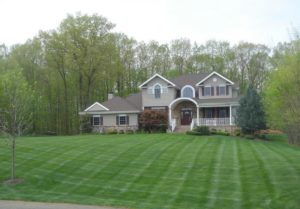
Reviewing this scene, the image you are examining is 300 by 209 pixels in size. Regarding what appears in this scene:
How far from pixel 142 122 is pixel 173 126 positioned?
3.23 meters

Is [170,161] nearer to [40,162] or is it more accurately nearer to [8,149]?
[40,162]

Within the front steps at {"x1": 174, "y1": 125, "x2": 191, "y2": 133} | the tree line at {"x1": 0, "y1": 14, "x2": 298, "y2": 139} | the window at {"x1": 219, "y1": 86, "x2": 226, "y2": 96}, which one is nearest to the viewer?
the front steps at {"x1": 174, "y1": 125, "x2": 191, "y2": 133}

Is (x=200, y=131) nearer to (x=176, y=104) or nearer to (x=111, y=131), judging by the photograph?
(x=176, y=104)

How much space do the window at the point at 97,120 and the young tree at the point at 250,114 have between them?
15.1 m

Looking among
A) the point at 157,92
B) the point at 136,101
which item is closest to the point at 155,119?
the point at 157,92

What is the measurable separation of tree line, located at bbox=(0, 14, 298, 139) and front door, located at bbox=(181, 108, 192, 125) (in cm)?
1299

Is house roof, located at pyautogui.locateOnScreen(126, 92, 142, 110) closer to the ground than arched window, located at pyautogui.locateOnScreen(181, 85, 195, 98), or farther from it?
closer to the ground

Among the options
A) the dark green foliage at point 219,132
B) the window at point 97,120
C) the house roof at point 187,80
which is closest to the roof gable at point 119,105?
the window at point 97,120

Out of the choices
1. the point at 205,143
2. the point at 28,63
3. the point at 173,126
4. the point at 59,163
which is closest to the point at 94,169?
the point at 59,163

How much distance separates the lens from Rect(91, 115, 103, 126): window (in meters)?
44.6

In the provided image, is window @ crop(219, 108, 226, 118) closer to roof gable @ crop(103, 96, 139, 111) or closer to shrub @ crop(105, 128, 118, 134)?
roof gable @ crop(103, 96, 139, 111)

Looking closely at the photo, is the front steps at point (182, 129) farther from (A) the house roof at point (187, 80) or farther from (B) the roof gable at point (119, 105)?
(B) the roof gable at point (119, 105)

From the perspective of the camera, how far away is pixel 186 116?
43.8 m

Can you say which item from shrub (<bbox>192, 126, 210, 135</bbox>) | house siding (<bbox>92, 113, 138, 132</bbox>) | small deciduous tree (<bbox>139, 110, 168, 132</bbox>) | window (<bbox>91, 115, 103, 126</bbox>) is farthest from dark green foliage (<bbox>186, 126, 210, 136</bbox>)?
window (<bbox>91, 115, 103, 126</bbox>)
